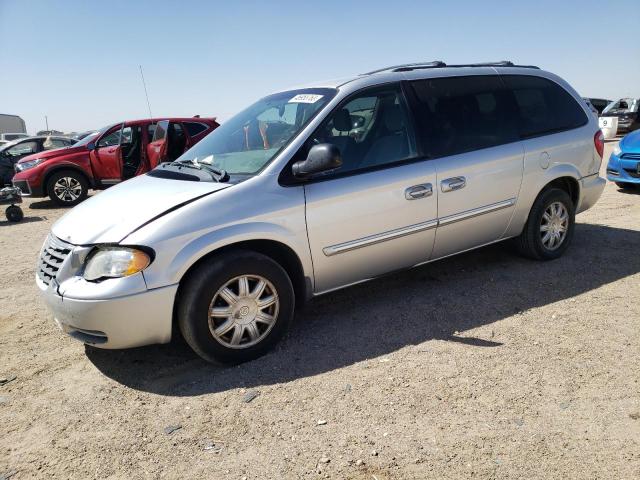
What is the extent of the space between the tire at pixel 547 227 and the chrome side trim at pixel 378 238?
1314 mm

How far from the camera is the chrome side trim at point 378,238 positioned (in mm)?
3492

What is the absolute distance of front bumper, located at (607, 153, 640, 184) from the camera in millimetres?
7794

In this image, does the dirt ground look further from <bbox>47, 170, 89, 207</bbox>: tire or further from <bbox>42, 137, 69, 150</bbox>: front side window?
<bbox>42, 137, 69, 150</bbox>: front side window

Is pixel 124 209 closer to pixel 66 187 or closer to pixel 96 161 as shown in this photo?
pixel 96 161

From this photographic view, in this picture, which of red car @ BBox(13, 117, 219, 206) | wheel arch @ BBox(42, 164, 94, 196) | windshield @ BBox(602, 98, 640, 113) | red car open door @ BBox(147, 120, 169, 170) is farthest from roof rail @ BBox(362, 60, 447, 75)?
windshield @ BBox(602, 98, 640, 113)

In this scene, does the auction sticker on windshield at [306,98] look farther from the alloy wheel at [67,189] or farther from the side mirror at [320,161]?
the alloy wheel at [67,189]

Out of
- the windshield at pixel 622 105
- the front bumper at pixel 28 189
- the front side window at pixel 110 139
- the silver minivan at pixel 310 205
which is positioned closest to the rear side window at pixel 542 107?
the silver minivan at pixel 310 205

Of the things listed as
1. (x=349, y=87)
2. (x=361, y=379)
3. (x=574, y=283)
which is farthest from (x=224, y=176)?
(x=574, y=283)

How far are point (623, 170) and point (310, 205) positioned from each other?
6.79 m

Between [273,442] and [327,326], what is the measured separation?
4.41 ft

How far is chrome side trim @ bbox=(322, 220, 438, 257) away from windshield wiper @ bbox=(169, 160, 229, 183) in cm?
84

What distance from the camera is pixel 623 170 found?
7.98 m

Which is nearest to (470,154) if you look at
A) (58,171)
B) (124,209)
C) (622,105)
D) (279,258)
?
(279,258)

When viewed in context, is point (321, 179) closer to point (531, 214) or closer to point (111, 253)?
point (111, 253)
